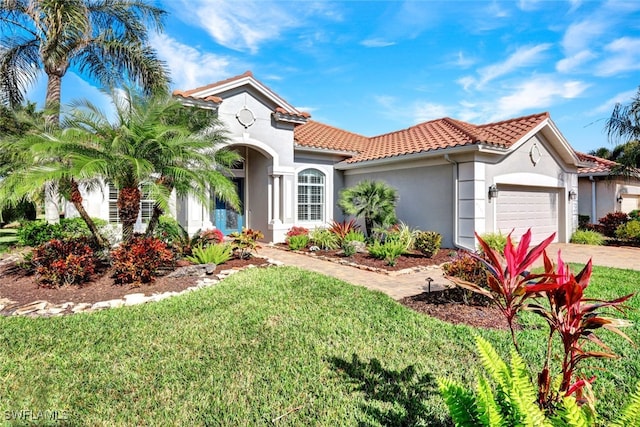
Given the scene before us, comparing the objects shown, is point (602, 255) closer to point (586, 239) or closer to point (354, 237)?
point (586, 239)

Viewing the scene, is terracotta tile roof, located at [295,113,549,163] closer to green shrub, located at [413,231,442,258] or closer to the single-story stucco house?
the single-story stucco house

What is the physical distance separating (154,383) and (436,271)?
317 inches

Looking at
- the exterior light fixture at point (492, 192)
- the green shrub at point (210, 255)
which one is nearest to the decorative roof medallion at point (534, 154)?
the exterior light fixture at point (492, 192)

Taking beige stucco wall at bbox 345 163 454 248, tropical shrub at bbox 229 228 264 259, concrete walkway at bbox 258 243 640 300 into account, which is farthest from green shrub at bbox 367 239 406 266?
tropical shrub at bbox 229 228 264 259

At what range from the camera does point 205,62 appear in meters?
14.5

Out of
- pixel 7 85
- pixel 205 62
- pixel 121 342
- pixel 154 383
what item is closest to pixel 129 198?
pixel 121 342

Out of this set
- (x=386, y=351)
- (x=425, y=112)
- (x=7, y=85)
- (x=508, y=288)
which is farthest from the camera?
(x=425, y=112)

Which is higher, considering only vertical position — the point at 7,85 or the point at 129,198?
the point at 7,85

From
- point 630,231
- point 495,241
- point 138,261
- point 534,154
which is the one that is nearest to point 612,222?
point 630,231

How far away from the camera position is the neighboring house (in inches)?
806

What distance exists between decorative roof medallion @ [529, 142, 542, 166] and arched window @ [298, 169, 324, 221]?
9.25 meters

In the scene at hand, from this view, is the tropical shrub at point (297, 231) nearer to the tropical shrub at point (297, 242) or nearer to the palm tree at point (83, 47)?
the tropical shrub at point (297, 242)

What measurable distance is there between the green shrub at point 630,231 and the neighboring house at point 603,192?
4.04 metres

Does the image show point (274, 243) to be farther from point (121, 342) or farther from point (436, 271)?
point (121, 342)
